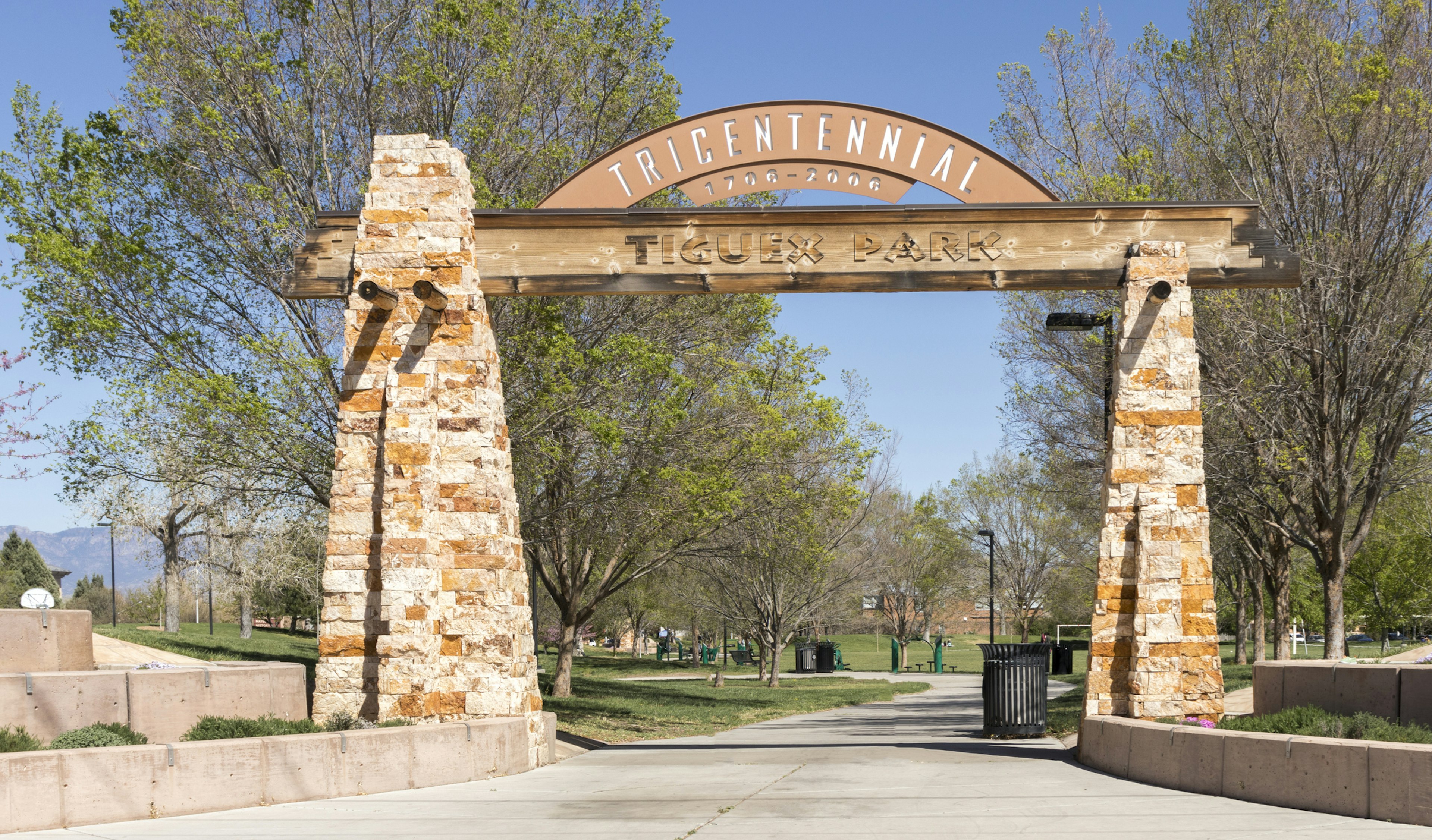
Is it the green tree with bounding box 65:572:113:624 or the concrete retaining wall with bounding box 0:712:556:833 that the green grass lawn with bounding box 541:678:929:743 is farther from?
the green tree with bounding box 65:572:113:624

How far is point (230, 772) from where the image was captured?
7988mm

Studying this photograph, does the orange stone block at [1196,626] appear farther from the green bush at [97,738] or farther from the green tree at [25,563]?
the green tree at [25,563]

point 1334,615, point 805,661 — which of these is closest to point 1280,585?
point 1334,615

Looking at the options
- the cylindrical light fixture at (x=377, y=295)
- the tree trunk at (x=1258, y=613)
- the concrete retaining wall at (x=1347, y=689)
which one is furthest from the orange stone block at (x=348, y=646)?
the tree trunk at (x=1258, y=613)

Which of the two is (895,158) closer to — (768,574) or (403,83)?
(403,83)

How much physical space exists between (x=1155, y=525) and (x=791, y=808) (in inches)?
197

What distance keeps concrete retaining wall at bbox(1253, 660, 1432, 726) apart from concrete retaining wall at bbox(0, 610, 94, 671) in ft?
35.9

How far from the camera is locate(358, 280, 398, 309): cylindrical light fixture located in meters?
10.8

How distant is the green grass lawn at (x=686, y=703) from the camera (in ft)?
59.5

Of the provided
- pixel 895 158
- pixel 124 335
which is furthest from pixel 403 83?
pixel 895 158

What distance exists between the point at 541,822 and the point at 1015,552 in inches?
1734

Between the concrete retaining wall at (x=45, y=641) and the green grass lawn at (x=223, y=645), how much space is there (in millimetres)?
2455

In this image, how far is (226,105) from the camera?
16188mm

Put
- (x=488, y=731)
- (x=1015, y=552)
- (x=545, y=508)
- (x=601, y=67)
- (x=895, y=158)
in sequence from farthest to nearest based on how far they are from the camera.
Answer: (x=1015, y=552), (x=545, y=508), (x=601, y=67), (x=895, y=158), (x=488, y=731)
